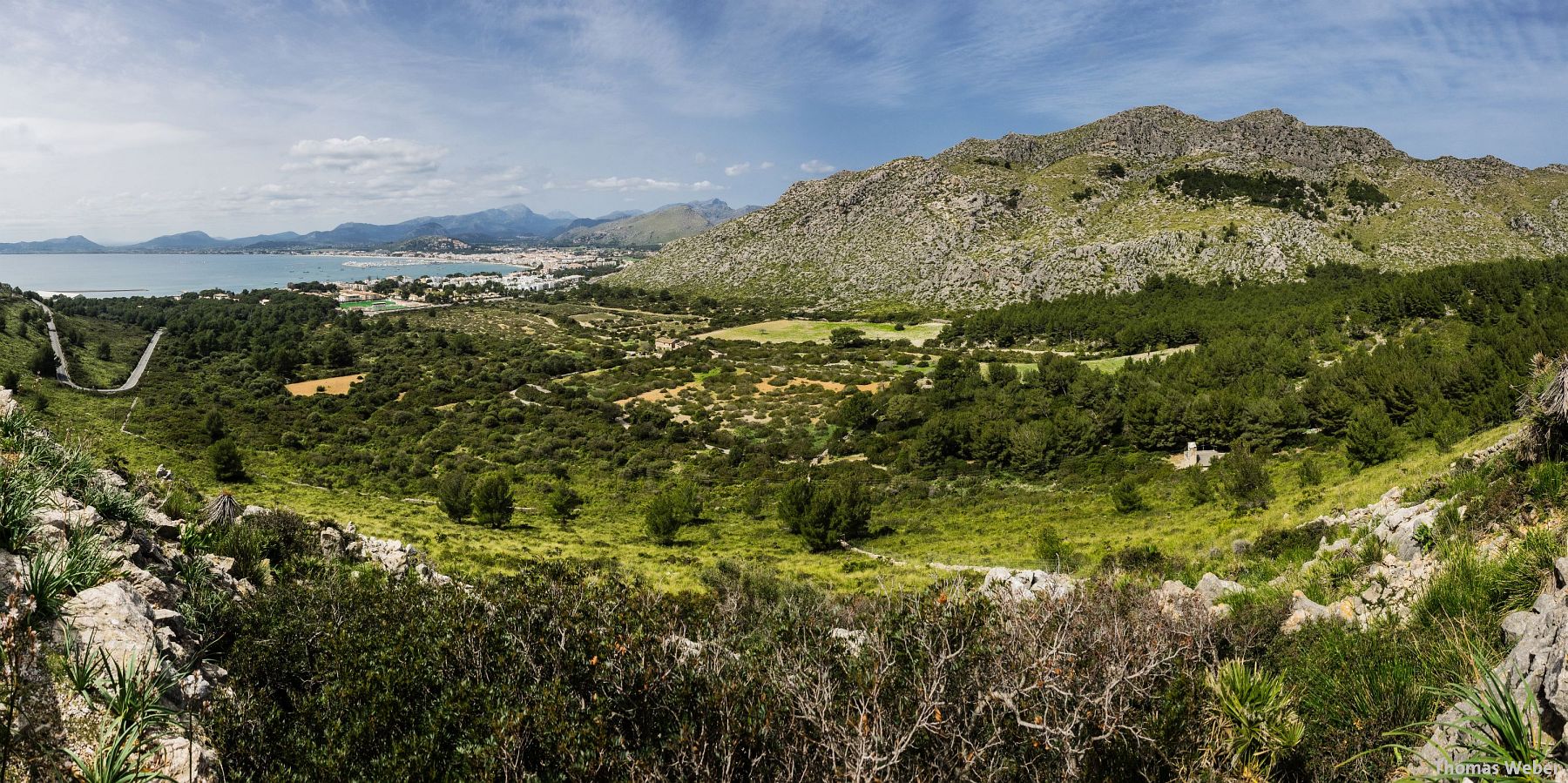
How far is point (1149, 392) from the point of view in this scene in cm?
4216

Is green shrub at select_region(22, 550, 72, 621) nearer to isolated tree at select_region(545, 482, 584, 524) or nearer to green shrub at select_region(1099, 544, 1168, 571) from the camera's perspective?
green shrub at select_region(1099, 544, 1168, 571)

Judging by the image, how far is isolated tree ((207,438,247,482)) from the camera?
3189 centimetres

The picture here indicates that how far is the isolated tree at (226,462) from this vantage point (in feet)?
105

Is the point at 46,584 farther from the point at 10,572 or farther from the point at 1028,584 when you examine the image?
the point at 1028,584

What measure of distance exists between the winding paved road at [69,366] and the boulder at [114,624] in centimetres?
7108

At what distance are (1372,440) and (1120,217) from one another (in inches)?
4024

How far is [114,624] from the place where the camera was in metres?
5.93

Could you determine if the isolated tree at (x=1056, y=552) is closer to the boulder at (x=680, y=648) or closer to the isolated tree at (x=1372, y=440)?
the isolated tree at (x=1372, y=440)

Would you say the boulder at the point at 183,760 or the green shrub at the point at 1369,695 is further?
the green shrub at the point at 1369,695

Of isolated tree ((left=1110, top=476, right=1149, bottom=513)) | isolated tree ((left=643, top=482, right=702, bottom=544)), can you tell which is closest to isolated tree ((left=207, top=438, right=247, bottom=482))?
isolated tree ((left=643, top=482, right=702, bottom=544))

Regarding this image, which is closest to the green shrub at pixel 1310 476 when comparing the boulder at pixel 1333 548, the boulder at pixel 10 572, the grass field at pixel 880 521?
the grass field at pixel 880 521

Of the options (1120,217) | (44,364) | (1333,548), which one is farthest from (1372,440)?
(1120,217)

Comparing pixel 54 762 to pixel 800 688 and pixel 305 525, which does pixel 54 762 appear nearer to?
pixel 800 688

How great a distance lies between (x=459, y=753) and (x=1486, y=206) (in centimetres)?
15329
